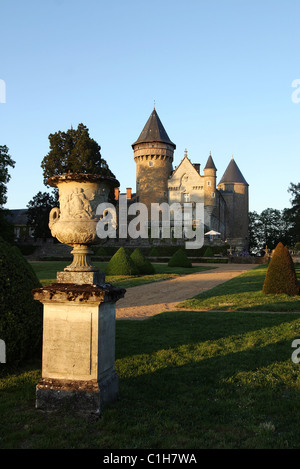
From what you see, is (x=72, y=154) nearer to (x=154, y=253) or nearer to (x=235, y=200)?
(x=154, y=253)

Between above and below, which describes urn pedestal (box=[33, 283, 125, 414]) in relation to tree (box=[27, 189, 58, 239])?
below

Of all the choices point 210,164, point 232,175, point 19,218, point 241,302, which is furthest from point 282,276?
point 19,218

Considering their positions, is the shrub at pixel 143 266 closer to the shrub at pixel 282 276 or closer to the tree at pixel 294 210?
the shrub at pixel 282 276

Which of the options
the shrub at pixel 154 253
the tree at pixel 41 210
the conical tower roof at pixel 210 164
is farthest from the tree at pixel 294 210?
the tree at pixel 41 210

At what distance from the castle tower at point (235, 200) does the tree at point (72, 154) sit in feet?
88.6

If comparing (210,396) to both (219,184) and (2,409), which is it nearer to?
(2,409)

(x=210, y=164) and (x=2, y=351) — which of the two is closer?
(x=2, y=351)

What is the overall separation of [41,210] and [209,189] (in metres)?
21.5

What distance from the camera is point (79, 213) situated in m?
4.55

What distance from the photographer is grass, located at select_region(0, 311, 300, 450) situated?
11.7 ft

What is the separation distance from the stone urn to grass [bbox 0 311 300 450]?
159cm

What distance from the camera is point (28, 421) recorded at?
13.1 ft

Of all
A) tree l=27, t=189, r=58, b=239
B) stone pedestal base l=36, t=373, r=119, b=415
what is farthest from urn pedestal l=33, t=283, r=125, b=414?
tree l=27, t=189, r=58, b=239

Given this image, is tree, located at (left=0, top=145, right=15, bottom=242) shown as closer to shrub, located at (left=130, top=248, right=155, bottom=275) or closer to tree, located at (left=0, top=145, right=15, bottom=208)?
tree, located at (left=0, top=145, right=15, bottom=208)
